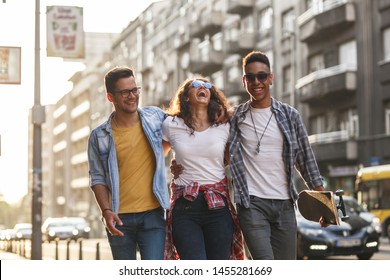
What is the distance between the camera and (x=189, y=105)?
4.75 meters

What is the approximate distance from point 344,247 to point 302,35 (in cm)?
1642

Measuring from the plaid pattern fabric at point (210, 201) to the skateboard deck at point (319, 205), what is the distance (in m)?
0.37

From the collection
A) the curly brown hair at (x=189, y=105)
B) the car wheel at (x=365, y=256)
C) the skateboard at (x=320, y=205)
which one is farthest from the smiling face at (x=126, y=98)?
the car wheel at (x=365, y=256)

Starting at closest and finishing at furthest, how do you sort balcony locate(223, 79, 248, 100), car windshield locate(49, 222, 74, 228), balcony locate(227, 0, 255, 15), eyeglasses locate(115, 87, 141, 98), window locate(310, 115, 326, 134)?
eyeglasses locate(115, 87, 141, 98), window locate(310, 115, 326, 134), car windshield locate(49, 222, 74, 228), balcony locate(227, 0, 255, 15), balcony locate(223, 79, 248, 100)

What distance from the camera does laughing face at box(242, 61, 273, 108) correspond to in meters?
4.79

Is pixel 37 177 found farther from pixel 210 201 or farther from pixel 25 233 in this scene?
pixel 210 201

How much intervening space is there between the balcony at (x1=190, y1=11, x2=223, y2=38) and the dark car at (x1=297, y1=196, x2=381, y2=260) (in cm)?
2375

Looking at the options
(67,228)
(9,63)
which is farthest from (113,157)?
(67,228)

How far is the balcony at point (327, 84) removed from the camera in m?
25.7

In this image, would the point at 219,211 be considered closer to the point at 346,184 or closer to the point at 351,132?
the point at 346,184

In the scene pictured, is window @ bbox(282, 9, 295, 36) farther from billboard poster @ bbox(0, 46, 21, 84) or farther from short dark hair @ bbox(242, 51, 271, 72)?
short dark hair @ bbox(242, 51, 271, 72)

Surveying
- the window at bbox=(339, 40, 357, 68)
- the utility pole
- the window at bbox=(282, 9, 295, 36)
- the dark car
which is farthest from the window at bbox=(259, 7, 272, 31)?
the utility pole

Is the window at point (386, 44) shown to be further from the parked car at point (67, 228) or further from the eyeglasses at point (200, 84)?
the eyeglasses at point (200, 84)

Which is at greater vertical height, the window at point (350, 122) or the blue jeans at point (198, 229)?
the window at point (350, 122)
